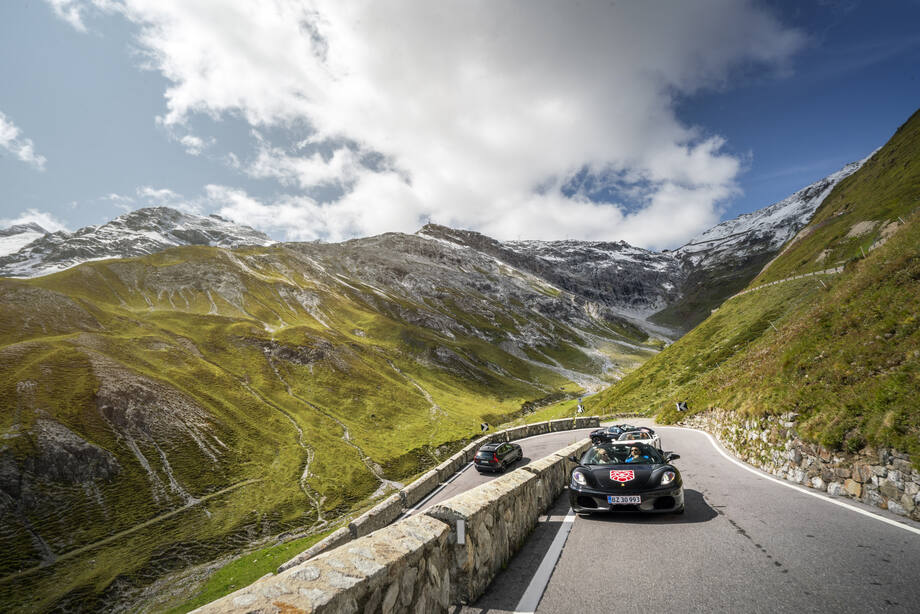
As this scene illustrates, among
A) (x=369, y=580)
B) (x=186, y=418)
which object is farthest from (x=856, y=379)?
(x=186, y=418)

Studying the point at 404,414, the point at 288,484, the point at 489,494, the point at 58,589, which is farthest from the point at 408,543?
the point at 404,414

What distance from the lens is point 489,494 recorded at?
6.41 meters

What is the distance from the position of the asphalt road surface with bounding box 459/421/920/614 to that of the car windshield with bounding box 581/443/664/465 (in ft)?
3.81

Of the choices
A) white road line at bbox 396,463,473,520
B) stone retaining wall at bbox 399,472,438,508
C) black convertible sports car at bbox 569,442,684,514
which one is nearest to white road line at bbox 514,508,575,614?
black convertible sports car at bbox 569,442,684,514

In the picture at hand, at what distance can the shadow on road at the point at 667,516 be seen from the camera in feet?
25.4

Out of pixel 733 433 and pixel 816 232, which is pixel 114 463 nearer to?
pixel 733 433

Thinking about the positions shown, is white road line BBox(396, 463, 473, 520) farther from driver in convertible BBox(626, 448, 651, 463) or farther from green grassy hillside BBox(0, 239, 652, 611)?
green grassy hillside BBox(0, 239, 652, 611)

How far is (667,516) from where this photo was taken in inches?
320

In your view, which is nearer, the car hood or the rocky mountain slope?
the car hood

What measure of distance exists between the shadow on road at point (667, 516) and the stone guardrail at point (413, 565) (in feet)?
6.46

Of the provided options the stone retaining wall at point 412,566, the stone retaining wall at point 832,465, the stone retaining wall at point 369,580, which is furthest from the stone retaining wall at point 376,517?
the stone retaining wall at point 832,465

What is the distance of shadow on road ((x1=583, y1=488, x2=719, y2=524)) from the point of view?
304 inches

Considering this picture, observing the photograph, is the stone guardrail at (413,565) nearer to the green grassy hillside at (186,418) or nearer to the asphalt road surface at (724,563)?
the asphalt road surface at (724,563)

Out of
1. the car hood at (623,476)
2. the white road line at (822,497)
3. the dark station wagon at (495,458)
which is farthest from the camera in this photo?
the dark station wagon at (495,458)
